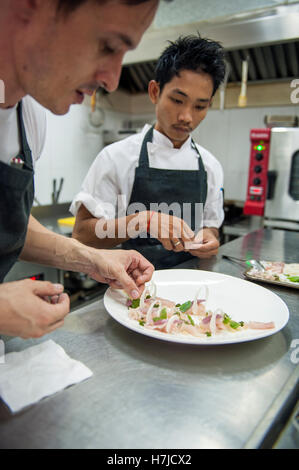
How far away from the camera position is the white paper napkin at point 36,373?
59cm

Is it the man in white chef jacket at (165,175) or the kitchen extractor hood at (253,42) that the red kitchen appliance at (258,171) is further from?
the man in white chef jacket at (165,175)

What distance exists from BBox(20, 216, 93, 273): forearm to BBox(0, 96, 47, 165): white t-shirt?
Answer: 0.24 metres

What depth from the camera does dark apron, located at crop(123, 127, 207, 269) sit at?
5.39 ft

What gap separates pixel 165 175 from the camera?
5.46 ft

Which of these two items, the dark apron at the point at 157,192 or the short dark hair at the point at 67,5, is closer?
the short dark hair at the point at 67,5

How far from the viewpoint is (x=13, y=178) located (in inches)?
29.4

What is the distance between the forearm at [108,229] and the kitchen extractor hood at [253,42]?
1.80 meters

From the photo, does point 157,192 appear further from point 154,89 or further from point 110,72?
point 110,72

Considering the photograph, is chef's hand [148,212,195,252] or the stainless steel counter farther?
chef's hand [148,212,195,252]

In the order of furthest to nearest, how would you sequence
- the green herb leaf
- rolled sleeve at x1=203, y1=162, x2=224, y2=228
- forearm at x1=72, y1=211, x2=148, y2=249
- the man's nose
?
rolled sleeve at x1=203, y1=162, x2=224, y2=228 → forearm at x1=72, y1=211, x2=148, y2=249 → the green herb leaf → the man's nose

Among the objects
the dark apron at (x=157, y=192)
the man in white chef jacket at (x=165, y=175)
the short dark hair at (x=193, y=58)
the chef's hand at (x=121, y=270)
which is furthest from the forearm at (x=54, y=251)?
the short dark hair at (x=193, y=58)

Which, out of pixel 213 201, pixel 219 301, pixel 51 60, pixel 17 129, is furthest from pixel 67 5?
pixel 213 201

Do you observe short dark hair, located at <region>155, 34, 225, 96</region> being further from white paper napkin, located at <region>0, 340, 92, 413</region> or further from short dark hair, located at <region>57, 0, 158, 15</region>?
white paper napkin, located at <region>0, 340, 92, 413</region>

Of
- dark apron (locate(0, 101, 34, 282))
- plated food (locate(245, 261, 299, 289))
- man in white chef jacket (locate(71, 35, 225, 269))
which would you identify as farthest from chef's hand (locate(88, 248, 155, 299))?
plated food (locate(245, 261, 299, 289))
